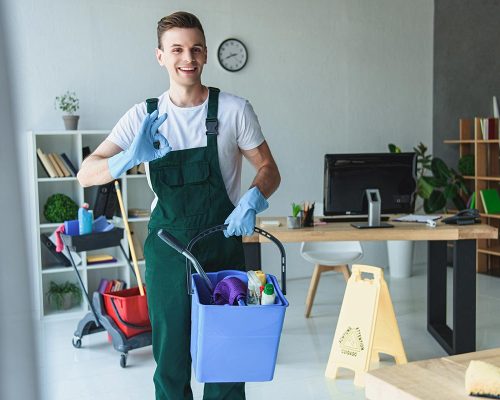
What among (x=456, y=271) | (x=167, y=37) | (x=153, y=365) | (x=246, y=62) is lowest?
(x=153, y=365)

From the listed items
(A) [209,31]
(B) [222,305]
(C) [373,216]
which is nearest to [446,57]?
(A) [209,31]

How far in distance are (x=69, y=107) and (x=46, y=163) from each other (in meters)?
0.52

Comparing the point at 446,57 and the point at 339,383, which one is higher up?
the point at 446,57

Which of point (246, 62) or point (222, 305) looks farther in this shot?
point (246, 62)

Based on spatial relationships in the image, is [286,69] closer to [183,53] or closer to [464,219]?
[464,219]

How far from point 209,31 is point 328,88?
1392 millimetres

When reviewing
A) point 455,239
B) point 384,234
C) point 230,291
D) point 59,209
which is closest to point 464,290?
point 455,239

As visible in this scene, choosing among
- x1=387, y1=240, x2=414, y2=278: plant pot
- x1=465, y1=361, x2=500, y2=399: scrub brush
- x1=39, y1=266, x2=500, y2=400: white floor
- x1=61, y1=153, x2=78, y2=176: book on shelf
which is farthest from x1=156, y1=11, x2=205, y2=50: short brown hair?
x1=387, y1=240, x2=414, y2=278: plant pot

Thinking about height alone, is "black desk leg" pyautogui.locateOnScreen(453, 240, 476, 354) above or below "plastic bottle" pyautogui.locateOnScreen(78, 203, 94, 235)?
below

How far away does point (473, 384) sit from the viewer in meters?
1.66

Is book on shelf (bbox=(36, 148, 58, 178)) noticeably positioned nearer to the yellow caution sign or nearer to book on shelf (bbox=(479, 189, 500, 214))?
the yellow caution sign

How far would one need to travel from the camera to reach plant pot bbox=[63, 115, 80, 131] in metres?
5.43

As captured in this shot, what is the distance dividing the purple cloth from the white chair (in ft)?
10.2

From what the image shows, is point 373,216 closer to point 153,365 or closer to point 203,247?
point 153,365
